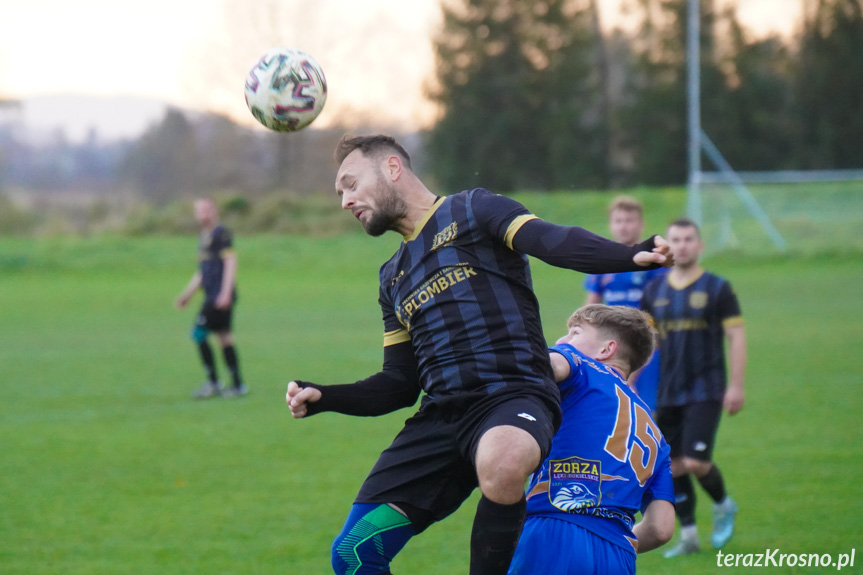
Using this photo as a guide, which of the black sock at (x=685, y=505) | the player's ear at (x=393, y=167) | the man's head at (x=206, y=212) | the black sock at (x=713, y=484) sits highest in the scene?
the player's ear at (x=393, y=167)

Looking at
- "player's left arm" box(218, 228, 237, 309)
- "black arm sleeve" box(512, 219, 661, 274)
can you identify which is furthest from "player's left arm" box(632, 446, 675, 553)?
"player's left arm" box(218, 228, 237, 309)

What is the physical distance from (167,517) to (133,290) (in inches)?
782

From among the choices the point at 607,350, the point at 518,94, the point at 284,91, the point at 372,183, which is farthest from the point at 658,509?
the point at 518,94

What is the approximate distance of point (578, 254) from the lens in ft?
10.5

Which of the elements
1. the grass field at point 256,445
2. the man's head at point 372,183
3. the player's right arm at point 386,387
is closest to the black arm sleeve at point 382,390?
the player's right arm at point 386,387

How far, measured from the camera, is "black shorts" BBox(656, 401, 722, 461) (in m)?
5.57

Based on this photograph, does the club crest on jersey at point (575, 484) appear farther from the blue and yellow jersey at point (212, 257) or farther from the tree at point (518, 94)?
the tree at point (518, 94)

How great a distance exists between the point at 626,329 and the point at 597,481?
652 millimetres

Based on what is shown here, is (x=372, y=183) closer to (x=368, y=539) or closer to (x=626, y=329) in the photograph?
(x=626, y=329)

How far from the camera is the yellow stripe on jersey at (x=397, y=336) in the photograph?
153 inches

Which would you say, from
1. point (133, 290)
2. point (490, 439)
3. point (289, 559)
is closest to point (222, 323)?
point (289, 559)

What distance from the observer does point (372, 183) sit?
12.2 ft

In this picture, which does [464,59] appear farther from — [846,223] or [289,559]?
[289,559]

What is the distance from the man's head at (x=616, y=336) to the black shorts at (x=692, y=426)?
2.09 m
